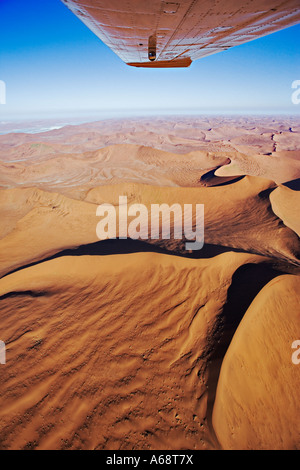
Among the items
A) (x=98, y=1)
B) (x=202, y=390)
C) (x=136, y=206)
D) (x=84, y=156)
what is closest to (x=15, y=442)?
(x=202, y=390)

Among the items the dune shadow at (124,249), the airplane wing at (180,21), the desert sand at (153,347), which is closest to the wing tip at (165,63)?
the airplane wing at (180,21)

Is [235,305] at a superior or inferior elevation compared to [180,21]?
inferior

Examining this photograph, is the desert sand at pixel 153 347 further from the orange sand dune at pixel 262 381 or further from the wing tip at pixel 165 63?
the wing tip at pixel 165 63

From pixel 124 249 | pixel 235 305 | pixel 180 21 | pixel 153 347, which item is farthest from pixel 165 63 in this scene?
pixel 124 249

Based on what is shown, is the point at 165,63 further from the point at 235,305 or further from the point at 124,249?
the point at 124,249

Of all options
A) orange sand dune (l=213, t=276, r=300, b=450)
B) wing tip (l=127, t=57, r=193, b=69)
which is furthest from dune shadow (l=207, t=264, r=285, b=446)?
wing tip (l=127, t=57, r=193, b=69)

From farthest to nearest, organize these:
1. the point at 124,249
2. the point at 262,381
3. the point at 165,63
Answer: the point at 124,249
the point at 165,63
the point at 262,381

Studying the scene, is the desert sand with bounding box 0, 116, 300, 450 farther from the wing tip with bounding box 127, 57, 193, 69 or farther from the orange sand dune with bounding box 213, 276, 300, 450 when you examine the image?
the wing tip with bounding box 127, 57, 193, 69

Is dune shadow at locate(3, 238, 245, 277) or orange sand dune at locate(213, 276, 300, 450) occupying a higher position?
dune shadow at locate(3, 238, 245, 277)

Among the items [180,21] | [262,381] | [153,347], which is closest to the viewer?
[180,21]
